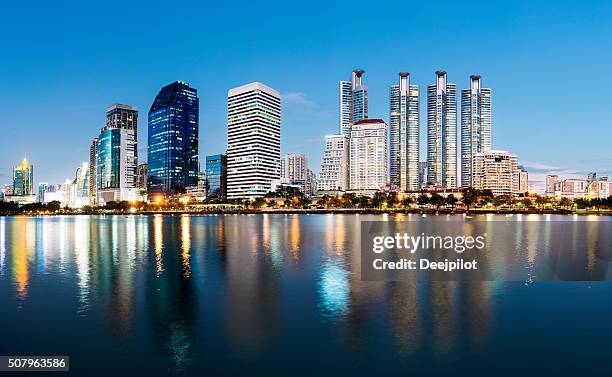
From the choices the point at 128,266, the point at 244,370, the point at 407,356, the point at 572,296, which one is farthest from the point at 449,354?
the point at 128,266

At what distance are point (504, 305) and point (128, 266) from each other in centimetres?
3971

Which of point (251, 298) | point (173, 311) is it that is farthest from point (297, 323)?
point (173, 311)

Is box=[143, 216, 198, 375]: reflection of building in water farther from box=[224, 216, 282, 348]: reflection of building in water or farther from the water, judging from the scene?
box=[224, 216, 282, 348]: reflection of building in water

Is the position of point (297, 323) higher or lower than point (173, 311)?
higher

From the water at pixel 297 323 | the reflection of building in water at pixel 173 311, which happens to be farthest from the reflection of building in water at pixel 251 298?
the reflection of building in water at pixel 173 311

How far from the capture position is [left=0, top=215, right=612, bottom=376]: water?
Answer: 71.3 ft

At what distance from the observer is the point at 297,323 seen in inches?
1106

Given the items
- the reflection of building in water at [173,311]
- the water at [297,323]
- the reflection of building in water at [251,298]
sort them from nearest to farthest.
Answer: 1. the water at [297,323]
2. the reflection of building in water at [173,311]
3. the reflection of building in water at [251,298]

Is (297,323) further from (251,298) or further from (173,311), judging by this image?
(173,311)

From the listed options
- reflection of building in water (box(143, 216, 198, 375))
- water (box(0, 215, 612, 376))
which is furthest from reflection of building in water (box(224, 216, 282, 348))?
reflection of building in water (box(143, 216, 198, 375))

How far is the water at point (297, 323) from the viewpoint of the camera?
2172 cm

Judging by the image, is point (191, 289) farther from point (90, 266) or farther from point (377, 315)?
point (90, 266)

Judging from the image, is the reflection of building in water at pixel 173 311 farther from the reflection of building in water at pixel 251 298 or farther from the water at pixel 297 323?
the reflection of building in water at pixel 251 298

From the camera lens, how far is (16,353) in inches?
914
